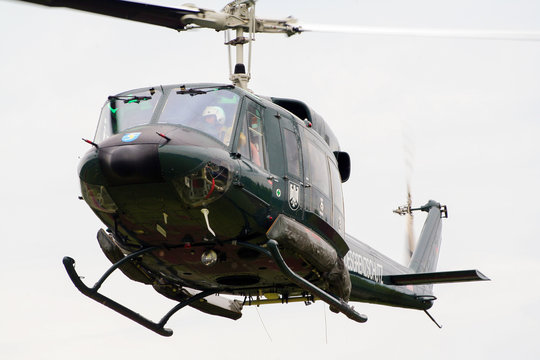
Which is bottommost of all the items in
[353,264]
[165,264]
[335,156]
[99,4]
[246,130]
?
[353,264]

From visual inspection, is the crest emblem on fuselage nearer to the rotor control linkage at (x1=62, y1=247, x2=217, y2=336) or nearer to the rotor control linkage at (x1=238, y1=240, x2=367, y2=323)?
the rotor control linkage at (x1=238, y1=240, x2=367, y2=323)

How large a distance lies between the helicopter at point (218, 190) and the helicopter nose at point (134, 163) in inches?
0.5

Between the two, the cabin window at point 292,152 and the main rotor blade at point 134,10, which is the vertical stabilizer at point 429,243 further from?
the main rotor blade at point 134,10

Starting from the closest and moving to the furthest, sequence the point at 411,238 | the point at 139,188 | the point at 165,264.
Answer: the point at 139,188 < the point at 165,264 < the point at 411,238

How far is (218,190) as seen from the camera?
12539 mm

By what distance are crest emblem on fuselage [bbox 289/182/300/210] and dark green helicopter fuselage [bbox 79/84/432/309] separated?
1 cm

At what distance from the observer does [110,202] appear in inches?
511

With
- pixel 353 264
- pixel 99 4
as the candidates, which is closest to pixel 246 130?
pixel 99 4

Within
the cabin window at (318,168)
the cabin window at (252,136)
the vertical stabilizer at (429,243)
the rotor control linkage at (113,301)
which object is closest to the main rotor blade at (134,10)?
the cabin window at (252,136)

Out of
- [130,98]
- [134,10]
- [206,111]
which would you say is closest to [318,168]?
[206,111]

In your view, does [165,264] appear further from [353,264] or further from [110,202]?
[353,264]

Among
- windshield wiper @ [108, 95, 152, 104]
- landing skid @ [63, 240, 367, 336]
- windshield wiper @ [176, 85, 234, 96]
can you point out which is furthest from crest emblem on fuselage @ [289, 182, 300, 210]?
windshield wiper @ [108, 95, 152, 104]

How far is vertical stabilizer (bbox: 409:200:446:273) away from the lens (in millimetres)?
22812

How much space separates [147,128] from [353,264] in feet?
21.1
